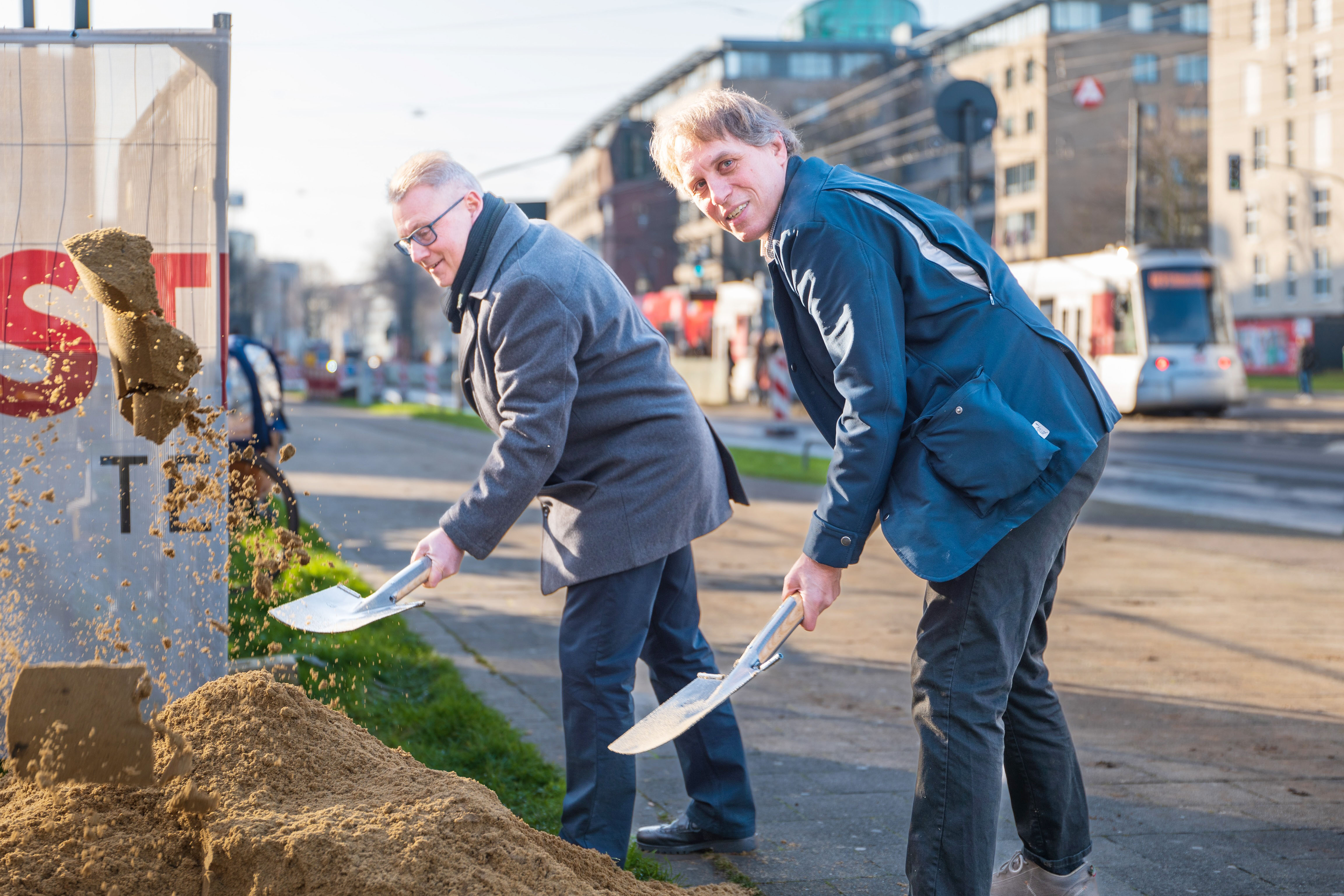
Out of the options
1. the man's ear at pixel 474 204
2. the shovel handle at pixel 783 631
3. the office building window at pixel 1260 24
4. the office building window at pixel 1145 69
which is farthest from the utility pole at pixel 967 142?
the office building window at pixel 1145 69

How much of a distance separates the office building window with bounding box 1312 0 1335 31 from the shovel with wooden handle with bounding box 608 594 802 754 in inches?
2324

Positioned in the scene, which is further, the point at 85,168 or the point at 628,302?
the point at 85,168

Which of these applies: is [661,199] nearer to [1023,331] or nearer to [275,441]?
[275,441]

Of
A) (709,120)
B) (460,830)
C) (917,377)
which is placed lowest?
(460,830)

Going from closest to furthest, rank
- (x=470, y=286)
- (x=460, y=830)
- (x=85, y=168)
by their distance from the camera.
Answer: (x=460, y=830) → (x=470, y=286) → (x=85, y=168)

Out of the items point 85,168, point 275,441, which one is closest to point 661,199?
point 275,441

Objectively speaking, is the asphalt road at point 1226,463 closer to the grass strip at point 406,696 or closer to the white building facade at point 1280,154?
the grass strip at point 406,696

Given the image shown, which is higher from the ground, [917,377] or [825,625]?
[917,377]

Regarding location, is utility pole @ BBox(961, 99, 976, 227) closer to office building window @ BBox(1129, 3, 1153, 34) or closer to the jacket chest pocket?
the jacket chest pocket

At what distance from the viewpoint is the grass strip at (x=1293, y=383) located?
143 feet

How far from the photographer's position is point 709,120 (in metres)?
2.89

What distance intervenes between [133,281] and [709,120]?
159 cm

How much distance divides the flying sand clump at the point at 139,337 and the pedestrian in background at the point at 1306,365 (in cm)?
3757

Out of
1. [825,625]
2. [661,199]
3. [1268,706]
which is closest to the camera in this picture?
[1268,706]
